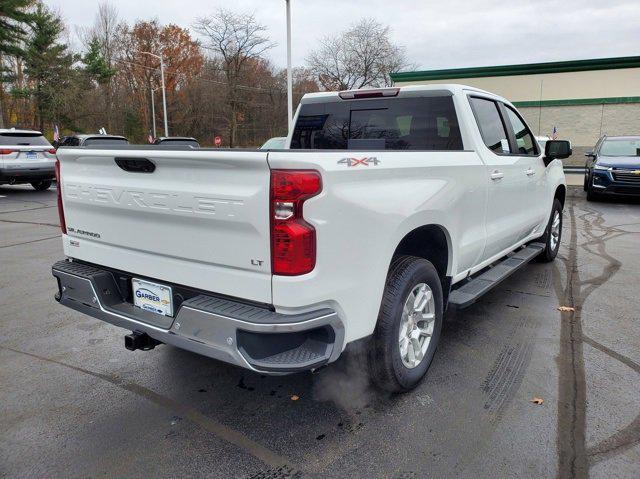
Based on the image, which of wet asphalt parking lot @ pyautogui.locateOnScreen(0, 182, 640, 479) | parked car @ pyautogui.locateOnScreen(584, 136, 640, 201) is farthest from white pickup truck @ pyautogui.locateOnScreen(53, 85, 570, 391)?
parked car @ pyautogui.locateOnScreen(584, 136, 640, 201)

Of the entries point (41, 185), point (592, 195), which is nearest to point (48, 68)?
point (41, 185)

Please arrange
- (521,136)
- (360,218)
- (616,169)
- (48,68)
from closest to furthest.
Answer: (360,218), (521,136), (616,169), (48,68)

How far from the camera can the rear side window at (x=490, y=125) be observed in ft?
13.4

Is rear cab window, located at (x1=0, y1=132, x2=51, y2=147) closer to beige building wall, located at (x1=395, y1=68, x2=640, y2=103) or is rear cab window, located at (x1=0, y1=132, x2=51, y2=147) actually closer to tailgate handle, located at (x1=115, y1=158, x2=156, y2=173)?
tailgate handle, located at (x1=115, y1=158, x2=156, y2=173)

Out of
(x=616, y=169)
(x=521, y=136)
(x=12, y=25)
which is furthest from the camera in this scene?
(x=12, y=25)

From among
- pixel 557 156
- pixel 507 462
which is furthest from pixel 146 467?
pixel 557 156

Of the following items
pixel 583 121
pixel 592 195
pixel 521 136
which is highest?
pixel 583 121

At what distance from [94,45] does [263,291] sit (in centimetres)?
5406

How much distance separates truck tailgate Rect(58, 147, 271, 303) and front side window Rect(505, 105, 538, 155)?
3264 millimetres

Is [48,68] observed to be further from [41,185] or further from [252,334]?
[252,334]

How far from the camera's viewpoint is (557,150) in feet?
17.6

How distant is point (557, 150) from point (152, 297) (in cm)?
453

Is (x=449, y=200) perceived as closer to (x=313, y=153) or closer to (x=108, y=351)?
(x=313, y=153)

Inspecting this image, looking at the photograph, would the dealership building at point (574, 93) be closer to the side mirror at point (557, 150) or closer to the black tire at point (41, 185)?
the black tire at point (41, 185)
